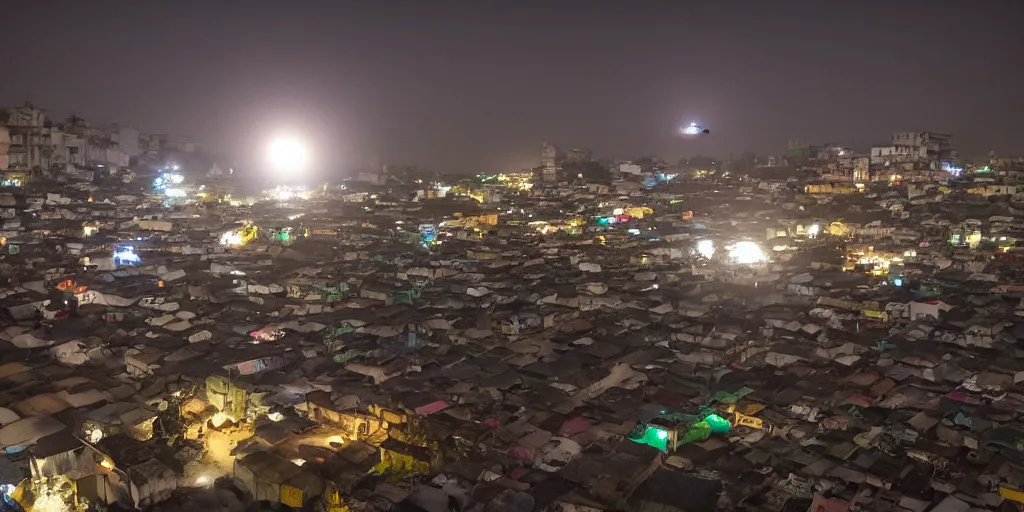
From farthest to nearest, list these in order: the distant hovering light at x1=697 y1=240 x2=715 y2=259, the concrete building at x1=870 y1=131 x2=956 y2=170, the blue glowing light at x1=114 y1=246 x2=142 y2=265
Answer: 1. the concrete building at x1=870 y1=131 x2=956 y2=170
2. the distant hovering light at x1=697 y1=240 x2=715 y2=259
3. the blue glowing light at x1=114 y1=246 x2=142 y2=265

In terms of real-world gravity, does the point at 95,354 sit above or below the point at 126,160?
below

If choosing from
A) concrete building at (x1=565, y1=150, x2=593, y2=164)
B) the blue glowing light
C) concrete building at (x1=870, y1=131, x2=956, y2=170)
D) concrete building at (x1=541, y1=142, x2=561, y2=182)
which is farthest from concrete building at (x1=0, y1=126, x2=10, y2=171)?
concrete building at (x1=870, y1=131, x2=956, y2=170)

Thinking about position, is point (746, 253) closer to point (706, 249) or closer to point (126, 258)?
point (706, 249)

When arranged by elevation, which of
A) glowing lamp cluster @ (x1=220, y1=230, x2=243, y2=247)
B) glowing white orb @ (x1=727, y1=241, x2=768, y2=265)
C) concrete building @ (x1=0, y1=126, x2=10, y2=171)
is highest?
concrete building @ (x1=0, y1=126, x2=10, y2=171)

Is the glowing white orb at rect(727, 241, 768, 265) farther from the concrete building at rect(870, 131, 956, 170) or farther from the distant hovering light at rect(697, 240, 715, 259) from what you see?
the concrete building at rect(870, 131, 956, 170)

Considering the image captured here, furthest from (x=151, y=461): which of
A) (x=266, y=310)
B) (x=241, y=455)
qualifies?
(x=266, y=310)

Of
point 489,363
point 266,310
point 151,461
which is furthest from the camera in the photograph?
point 266,310

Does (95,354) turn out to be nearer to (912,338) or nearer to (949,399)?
(949,399)
